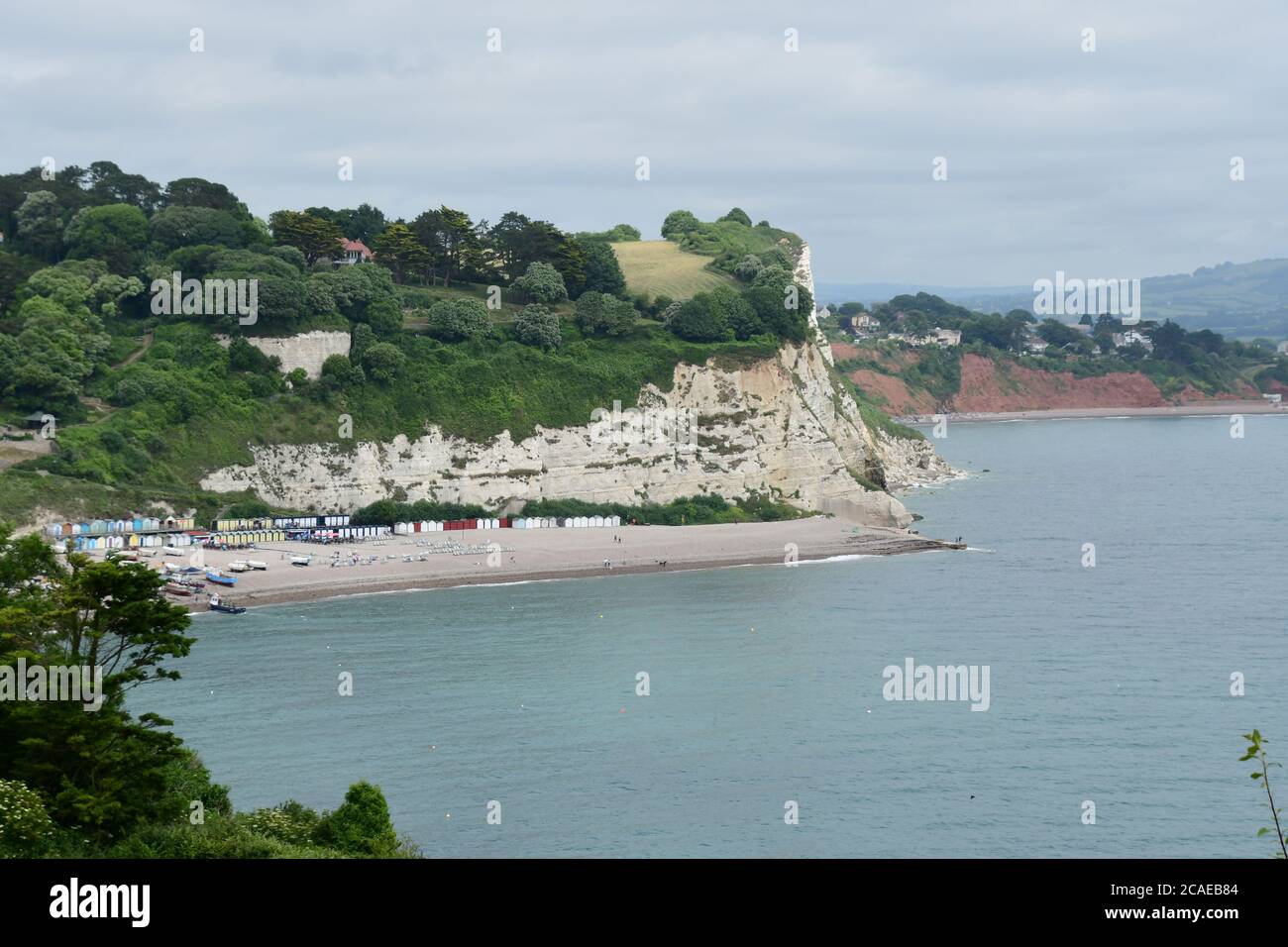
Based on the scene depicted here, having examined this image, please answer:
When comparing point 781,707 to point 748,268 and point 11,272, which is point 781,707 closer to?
point 11,272

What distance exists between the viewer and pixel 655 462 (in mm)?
75500

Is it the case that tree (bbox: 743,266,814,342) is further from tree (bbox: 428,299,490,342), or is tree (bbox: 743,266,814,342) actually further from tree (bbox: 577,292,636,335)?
tree (bbox: 428,299,490,342)

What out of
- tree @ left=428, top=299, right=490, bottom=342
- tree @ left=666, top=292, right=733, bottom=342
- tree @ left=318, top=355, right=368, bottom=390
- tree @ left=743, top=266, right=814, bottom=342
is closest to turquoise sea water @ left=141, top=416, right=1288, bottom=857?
tree @ left=318, top=355, right=368, bottom=390

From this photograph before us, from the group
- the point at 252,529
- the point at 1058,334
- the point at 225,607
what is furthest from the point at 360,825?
the point at 1058,334

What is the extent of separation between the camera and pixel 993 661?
43375 mm

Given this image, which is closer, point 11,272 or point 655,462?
point 11,272

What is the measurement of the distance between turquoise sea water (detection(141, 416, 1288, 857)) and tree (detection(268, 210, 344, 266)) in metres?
32.5

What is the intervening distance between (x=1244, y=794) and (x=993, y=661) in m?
12.7

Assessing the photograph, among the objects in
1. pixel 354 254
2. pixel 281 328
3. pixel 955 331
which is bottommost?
pixel 281 328

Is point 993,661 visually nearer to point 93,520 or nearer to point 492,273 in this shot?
point 93,520

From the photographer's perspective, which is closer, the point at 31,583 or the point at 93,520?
the point at 31,583

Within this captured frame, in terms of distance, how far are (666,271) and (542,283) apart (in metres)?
11.2

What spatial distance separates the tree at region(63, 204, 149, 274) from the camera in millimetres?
76688
